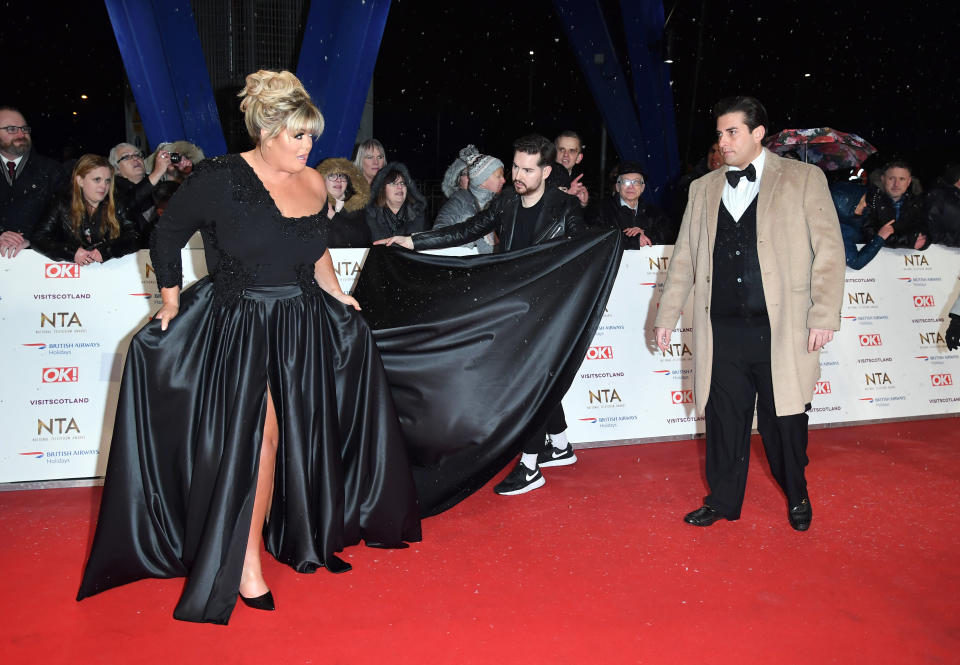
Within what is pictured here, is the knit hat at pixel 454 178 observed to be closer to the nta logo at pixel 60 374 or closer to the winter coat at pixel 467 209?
the winter coat at pixel 467 209

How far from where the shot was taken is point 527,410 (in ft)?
12.3

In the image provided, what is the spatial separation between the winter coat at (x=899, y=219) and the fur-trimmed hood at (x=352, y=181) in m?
3.38

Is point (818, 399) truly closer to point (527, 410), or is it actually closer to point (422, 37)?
point (527, 410)

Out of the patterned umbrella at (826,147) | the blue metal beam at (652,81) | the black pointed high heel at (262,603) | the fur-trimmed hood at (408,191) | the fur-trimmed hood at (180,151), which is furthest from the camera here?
the blue metal beam at (652,81)

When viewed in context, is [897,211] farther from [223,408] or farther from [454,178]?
[223,408]

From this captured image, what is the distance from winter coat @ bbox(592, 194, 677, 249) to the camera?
18.7ft

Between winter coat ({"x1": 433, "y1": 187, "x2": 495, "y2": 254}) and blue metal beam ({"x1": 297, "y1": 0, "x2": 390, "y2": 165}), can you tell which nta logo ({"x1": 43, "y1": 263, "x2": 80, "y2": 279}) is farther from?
blue metal beam ({"x1": 297, "y1": 0, "x2": 390, "y2": 165})

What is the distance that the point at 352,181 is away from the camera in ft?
18.1

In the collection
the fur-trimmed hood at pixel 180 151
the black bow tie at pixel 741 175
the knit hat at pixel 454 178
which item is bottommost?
the black bow tie at pixel 741 175

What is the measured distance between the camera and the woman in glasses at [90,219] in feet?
14.3

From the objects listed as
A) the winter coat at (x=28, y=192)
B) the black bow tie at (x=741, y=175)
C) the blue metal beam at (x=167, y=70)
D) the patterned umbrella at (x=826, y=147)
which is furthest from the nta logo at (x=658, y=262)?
the blue metal beam at (x=167, y=70)

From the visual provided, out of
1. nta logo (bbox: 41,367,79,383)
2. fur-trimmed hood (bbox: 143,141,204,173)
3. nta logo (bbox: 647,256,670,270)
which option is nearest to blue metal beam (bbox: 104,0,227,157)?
fur-trimmed hood (bbox: 143,141,204,173)

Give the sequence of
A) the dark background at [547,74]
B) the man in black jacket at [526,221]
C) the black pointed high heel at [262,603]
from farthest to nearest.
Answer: the dark background at [547,74] < the man in black jacket at [526,221] < the black pointed high heel at [262,603]

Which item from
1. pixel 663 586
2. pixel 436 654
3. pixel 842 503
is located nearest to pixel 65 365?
pixel 436 654
